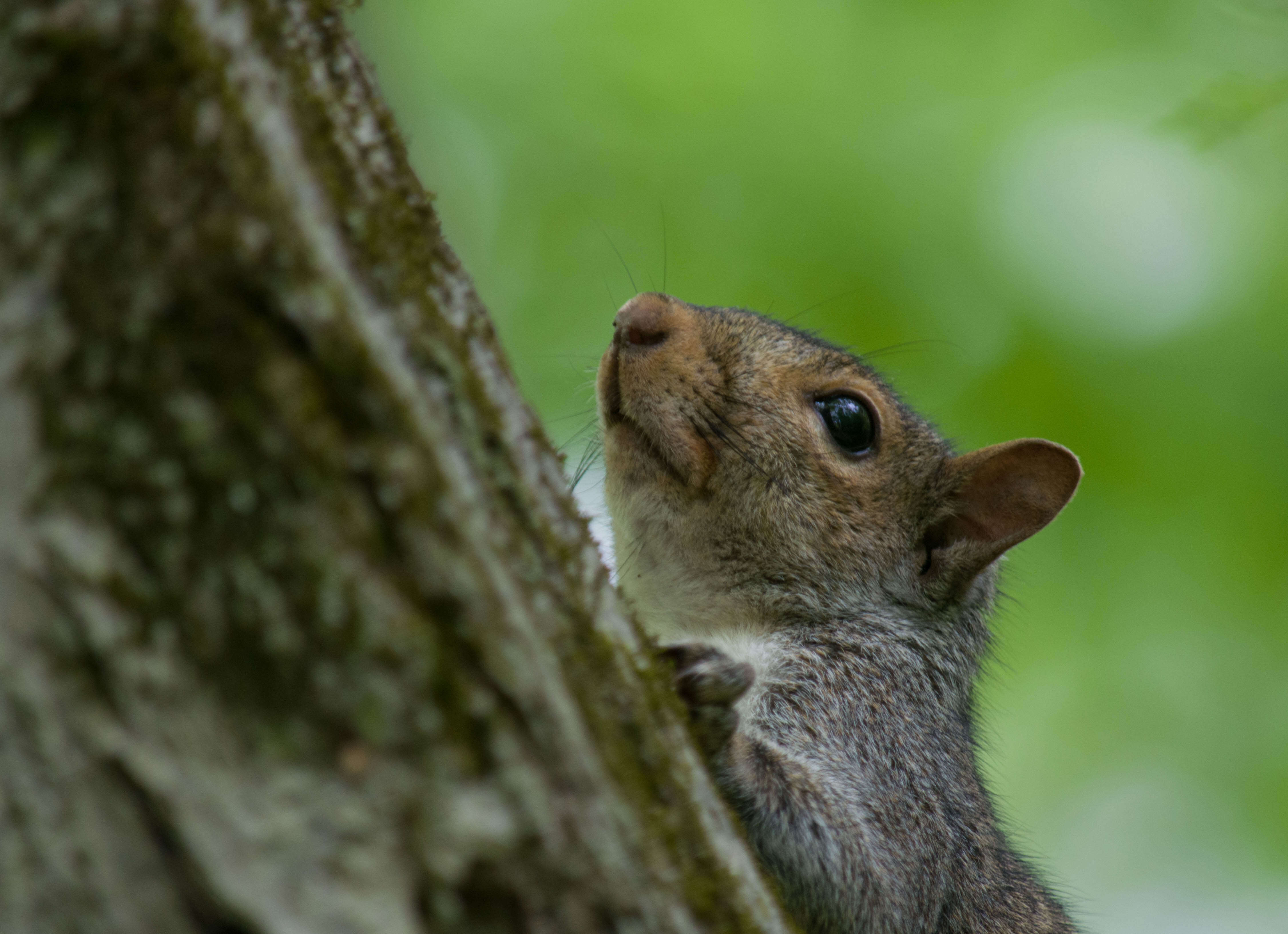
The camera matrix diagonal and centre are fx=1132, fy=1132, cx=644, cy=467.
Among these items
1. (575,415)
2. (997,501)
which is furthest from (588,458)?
(997,501)

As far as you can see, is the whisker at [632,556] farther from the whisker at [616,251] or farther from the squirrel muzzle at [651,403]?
the whisker at [616,251]

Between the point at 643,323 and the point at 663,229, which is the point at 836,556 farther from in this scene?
the point at 663,229

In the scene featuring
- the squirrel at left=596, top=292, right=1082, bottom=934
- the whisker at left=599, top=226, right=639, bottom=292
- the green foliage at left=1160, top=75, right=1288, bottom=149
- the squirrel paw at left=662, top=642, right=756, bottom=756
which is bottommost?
the squirrel paw at left=662, top=642, right=756, bottom=756

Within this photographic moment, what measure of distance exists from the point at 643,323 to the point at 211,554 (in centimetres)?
313

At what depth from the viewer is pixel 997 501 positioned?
4469mm

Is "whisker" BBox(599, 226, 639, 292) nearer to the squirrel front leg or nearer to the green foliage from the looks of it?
the green foliage

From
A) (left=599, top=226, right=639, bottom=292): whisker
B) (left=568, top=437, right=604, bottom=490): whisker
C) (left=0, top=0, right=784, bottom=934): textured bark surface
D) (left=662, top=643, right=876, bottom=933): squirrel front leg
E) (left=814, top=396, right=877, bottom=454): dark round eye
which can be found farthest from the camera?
(left=599, top=226, right=639, bottom=292): whisker

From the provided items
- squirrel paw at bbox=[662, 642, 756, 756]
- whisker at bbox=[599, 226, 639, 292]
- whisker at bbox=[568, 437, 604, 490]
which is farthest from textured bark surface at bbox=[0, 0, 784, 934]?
whisker at bbox=[599, 226, 639, 292]

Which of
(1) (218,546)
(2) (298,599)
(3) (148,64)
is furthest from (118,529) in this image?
(3) (148,64)

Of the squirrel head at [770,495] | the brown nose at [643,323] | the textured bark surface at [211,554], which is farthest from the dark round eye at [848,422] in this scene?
the textured bark surface at [211,554]

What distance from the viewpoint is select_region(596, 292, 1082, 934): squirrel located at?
386 cm

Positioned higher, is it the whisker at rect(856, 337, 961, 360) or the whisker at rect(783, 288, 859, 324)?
the whisker at rect(783, 288, 859, 324)

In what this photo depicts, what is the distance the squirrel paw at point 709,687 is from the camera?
2535 mm

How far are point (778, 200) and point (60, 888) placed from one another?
7289 mm
